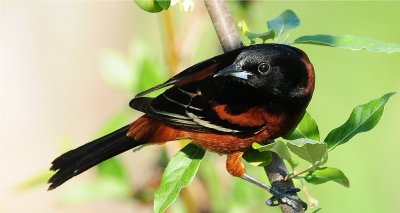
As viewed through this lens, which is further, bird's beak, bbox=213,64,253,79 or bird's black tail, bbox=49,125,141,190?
bird's black tail, bbox=49,125,141,190

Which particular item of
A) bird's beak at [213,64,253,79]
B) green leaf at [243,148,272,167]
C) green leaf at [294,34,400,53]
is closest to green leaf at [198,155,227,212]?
green leaf at [243,148,272,167]

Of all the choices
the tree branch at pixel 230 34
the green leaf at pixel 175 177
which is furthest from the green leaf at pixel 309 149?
the green leaf at pixel 175 177

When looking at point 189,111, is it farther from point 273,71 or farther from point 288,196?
point 288,196

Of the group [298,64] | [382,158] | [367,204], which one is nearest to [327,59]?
[382,158]

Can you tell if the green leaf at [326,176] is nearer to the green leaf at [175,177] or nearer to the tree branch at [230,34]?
the tree branch at [230,34]

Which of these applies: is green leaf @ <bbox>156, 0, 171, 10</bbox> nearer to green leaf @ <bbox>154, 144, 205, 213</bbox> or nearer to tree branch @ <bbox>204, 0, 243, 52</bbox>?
tree branch @ <bbox>204, 0, 243, 52</bbox>

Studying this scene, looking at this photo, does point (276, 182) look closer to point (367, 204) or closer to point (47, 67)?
point (367, 204)
